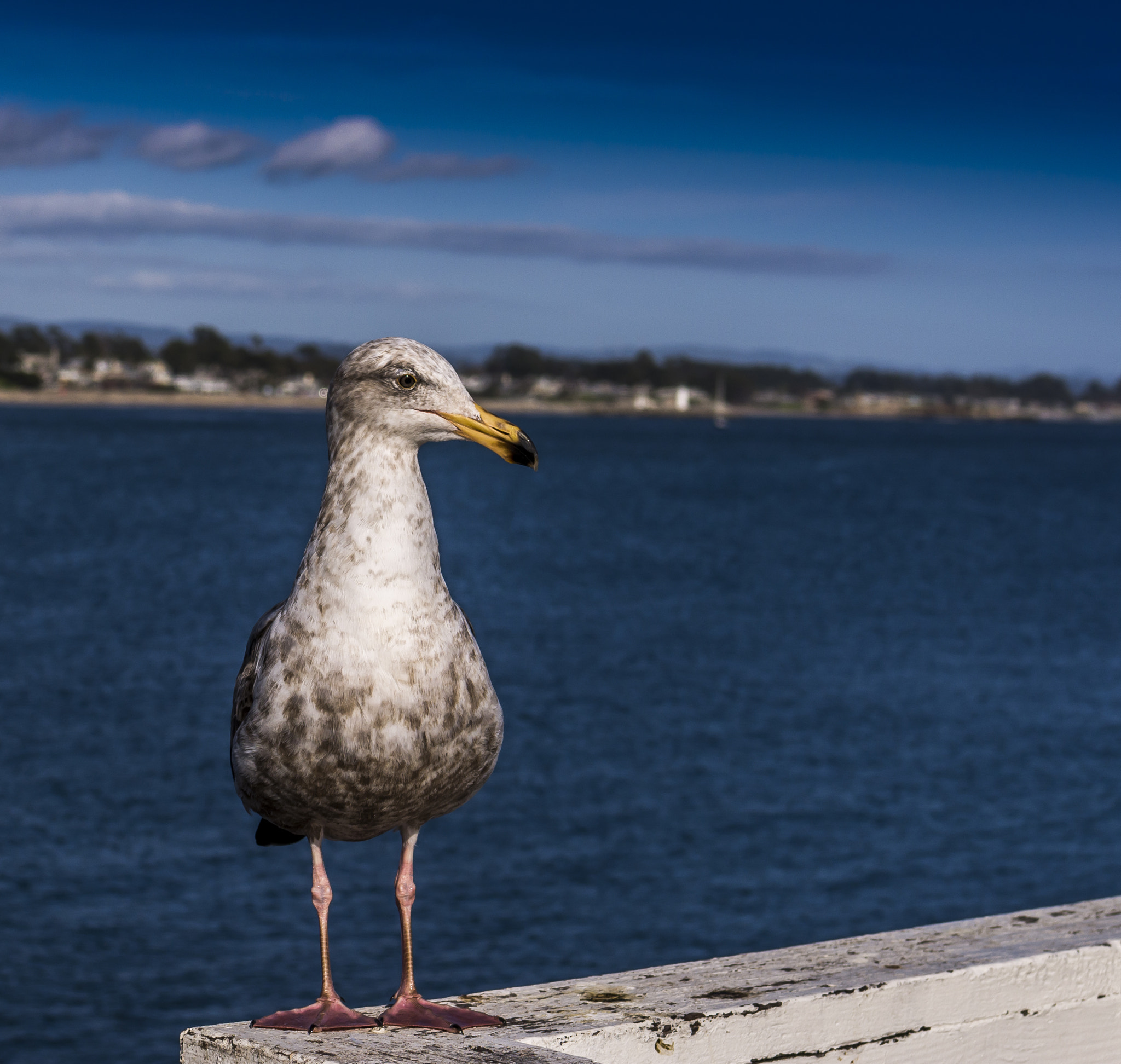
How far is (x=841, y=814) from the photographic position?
29.7 metres

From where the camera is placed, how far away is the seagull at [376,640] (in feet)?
12.2

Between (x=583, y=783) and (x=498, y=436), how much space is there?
2780cm

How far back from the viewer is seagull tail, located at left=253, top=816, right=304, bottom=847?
4.44 metres

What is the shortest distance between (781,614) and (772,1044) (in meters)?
56.3

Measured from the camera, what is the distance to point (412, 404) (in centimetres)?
375

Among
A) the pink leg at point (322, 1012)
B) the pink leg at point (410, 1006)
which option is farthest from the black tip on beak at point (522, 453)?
the pink leg at point (322, 1012)

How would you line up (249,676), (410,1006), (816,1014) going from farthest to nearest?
(249,676), (410,1006), (816,1014)

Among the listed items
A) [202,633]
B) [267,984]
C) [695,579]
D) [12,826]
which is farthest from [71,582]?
[267,984]

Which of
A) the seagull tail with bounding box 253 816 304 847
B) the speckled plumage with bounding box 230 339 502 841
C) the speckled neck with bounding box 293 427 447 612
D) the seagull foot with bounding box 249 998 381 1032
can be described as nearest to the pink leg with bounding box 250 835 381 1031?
the seagull foot with bounding box 249 998 381 1032

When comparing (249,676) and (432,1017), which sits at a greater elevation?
(249,676)

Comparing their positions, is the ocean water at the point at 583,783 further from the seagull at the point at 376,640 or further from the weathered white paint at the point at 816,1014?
the seagull at the point at 376,640

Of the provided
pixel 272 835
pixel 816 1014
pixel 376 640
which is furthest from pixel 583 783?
pixel 376 640

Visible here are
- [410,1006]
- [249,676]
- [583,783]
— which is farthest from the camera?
[583,783]

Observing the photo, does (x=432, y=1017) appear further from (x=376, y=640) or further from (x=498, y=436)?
(x=498, y=436)
